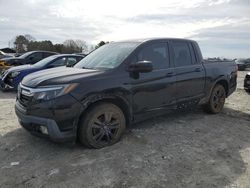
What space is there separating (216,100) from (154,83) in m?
2.42

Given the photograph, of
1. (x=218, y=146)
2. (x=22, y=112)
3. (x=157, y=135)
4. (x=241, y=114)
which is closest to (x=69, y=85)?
(x=22, y=112)

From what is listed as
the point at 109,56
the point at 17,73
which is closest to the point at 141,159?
the point at 109,56

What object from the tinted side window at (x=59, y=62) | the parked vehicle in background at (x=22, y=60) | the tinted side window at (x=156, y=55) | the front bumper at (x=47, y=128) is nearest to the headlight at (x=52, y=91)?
A: the front bumper at (x=47, y=128)

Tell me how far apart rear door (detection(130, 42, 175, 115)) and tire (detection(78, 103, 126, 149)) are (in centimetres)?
43

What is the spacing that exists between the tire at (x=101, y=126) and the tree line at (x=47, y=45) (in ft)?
124

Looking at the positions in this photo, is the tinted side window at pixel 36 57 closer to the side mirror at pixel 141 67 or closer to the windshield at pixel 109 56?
the windshield at pixel 109 56

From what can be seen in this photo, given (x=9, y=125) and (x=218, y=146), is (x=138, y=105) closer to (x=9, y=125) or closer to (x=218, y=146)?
(x=218, y=146)

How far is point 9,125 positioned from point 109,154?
2508mm

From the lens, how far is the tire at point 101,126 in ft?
14.5

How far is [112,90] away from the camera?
4.63m

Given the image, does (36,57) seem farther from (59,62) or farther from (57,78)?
(57,78)

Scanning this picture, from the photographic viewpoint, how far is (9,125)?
5820mm

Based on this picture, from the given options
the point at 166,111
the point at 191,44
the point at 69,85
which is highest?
the point at 191,44

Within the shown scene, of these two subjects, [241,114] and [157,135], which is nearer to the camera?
[157,135]
